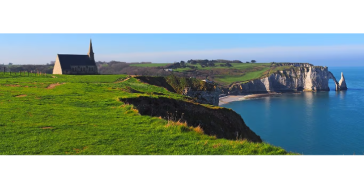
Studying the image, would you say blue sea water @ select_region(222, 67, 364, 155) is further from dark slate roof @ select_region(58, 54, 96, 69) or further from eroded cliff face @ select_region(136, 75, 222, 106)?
dark slate roof @ select_region(58, 54, 96, 69)

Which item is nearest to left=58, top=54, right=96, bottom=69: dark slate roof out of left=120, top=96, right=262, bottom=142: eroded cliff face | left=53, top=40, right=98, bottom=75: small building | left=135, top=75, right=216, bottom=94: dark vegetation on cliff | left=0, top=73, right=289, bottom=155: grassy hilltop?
left=53, top=40, right=98, bottom=75: small building

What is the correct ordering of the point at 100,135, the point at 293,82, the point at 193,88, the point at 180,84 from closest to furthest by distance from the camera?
the point at 100,135 < the point at 193,88 < the point at 180,84 < the point at 293,82

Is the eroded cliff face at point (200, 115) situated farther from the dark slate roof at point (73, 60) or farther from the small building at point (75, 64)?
the dark slate roof at point (73, 60)

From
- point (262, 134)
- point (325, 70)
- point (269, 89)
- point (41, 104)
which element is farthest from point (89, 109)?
point (325, 70)

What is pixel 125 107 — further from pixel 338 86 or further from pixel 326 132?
pixel 338 86

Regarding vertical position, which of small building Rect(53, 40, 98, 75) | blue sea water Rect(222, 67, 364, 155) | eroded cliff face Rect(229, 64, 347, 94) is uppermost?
small building Rect(53, 40, 98, 75)

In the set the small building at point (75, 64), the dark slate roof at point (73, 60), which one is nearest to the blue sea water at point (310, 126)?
the small building at point (75, 64)

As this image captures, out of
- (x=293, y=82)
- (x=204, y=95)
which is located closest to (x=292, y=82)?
(x=293, y=82)

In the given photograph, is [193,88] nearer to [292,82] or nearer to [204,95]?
[204,95]
